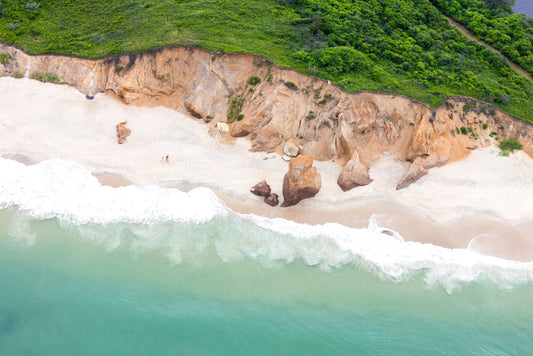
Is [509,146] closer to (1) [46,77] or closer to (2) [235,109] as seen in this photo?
(2) [235,109]

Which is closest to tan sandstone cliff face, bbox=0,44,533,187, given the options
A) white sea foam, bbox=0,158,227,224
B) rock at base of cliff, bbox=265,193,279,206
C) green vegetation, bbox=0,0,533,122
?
green vegetation, bbox=0,0,533,122

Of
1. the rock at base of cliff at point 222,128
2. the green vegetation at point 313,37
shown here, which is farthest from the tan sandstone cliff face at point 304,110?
the green vegetation at point 313,37

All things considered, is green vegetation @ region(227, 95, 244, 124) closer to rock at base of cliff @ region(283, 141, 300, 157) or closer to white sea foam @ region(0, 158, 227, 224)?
rock at base of cliff @ region(283, 141, 300, 157)

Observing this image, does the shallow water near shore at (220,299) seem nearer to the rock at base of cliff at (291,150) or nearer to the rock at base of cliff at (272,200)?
the rock at base of cliff at (272,200)

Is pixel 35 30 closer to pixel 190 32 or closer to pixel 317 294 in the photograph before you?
pixel 190 32

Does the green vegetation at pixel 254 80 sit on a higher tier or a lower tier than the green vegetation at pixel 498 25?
lower
